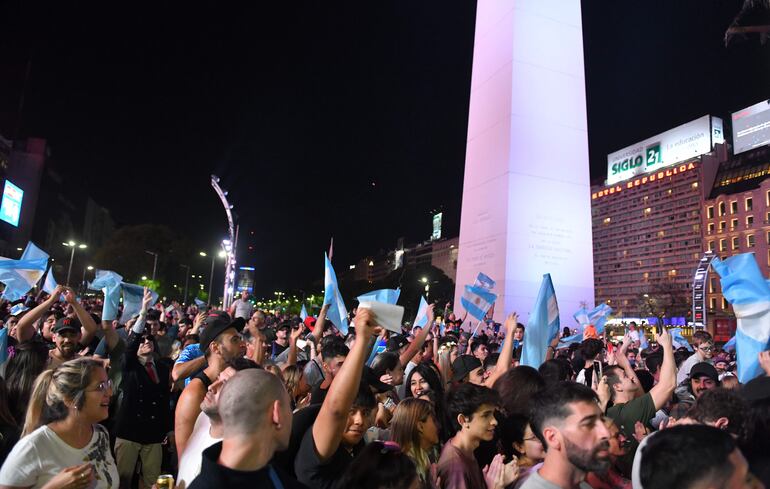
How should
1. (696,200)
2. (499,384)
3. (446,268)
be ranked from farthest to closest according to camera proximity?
(446,268)
(696,200)
(499,384)

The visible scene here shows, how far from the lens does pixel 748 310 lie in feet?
20.4

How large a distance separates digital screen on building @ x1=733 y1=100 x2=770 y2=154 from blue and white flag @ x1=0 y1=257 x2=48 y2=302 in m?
98.6

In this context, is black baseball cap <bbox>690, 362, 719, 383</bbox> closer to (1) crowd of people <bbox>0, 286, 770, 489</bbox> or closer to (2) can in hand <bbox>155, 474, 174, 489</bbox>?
(1) crowd of people <bbox>0, 286, 770, 489</bbox>

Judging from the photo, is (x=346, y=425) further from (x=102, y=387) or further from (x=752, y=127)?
(x=752, y=127)


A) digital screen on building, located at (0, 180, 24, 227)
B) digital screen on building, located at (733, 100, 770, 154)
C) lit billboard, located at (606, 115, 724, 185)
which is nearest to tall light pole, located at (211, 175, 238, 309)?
digital screen on building, located at (0, 180, 24, 227)

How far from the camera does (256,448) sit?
2.29 meters

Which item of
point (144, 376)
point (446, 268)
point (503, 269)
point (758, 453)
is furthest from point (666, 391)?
point (446, 268)

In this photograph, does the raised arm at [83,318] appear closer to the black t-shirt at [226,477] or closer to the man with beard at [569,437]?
the black t-shirt at [226,477]

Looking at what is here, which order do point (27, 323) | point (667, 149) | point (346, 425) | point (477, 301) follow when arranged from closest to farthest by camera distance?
point (346, 425), point (27, 323), point (477, 301), point (667, 149)

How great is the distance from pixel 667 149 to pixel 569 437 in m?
118

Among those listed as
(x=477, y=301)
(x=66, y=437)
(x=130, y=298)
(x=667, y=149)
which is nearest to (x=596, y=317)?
(x=477, y=301)

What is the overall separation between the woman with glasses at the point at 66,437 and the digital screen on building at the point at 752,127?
331ft

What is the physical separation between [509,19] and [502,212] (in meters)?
8.51

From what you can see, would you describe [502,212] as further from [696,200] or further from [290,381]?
[696,200]
